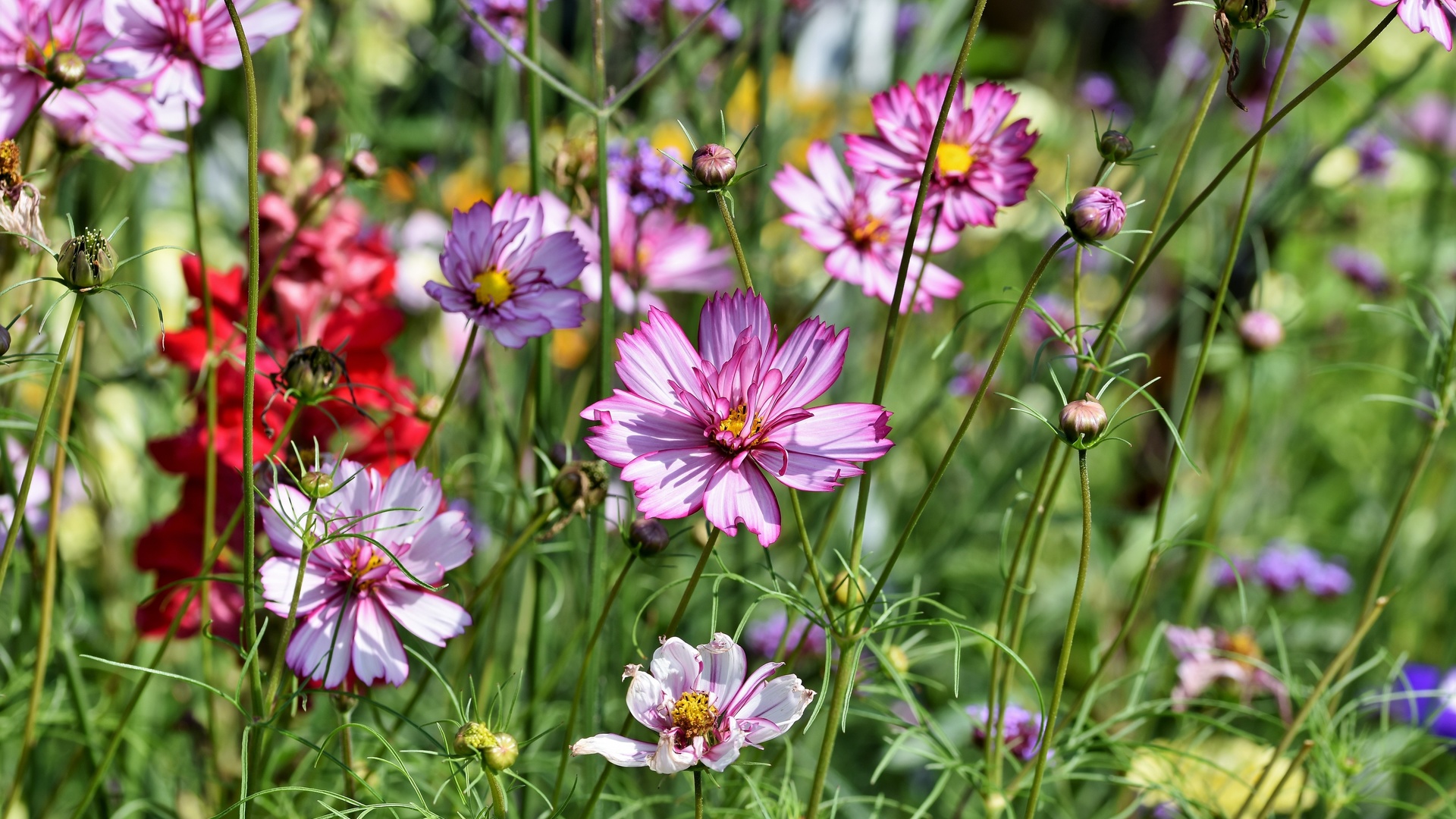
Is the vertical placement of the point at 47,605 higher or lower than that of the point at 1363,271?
lower

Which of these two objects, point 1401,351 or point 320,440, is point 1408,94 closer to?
point 1401,351

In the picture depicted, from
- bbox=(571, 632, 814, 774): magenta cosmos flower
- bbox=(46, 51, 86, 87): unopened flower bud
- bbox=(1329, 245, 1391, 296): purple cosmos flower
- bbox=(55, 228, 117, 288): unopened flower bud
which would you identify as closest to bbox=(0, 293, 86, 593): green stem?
bbox=(55, 228, 117, 288): unopened flower bud

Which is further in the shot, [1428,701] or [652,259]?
[1428,701]

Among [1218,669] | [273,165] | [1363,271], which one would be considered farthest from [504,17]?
[1363,271]

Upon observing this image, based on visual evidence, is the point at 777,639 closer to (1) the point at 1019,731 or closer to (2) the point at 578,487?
(1) the point at 1019,731

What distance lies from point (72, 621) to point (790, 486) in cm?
50

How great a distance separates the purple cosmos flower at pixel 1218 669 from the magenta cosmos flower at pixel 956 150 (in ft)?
1.13

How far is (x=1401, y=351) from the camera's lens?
1.64 meters

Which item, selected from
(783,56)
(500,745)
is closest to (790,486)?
(500,745)

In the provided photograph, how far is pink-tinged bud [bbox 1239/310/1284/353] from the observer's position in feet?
2.30

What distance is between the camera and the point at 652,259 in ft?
2.44

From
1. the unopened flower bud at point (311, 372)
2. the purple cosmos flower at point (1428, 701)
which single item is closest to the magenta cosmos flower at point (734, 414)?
the unopened flower bud at point (311, 372)

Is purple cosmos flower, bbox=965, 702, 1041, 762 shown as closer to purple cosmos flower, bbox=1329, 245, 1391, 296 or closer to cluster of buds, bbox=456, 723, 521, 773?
cluster of buds, bbox=456, 723, 521, 773

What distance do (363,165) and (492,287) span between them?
0.10m
